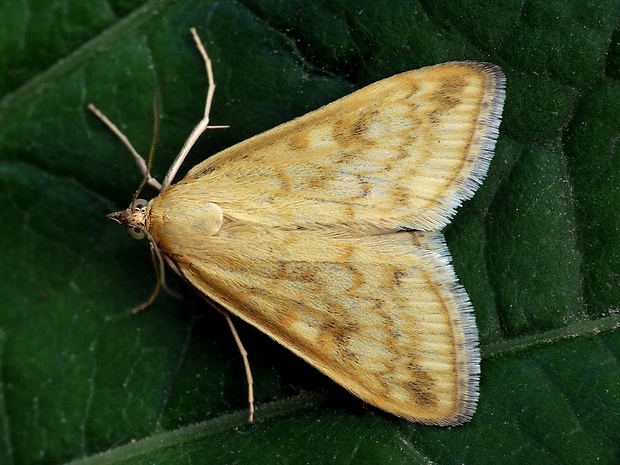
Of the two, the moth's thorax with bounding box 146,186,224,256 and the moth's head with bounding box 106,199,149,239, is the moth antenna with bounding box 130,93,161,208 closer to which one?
the moth's head with bounding box 106,199,149,239

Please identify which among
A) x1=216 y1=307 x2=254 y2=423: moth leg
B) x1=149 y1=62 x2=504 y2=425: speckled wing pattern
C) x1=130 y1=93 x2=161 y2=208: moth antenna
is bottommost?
x1=216 y1=307 x2=254 y2=423: moth leg

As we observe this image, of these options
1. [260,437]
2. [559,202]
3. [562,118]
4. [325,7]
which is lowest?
[260,437]

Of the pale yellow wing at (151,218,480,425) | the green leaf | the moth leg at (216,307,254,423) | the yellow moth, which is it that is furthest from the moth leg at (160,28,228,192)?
the moth leg at (216,307,254,423)

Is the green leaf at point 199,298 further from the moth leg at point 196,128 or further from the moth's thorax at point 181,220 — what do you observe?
the moth's thorax at point 181,220

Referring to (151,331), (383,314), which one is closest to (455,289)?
(383,314)

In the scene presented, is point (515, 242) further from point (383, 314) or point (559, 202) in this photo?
point (383, 314)

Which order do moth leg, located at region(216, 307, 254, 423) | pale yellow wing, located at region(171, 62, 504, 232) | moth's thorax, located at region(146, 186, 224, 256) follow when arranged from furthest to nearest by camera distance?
moth leg, located at region(216, 307, 254, 423) < moth's thorax, located at region(146, 186, 224, 256) < pale yellow wing, located at region(171, 62, 504, 232)
